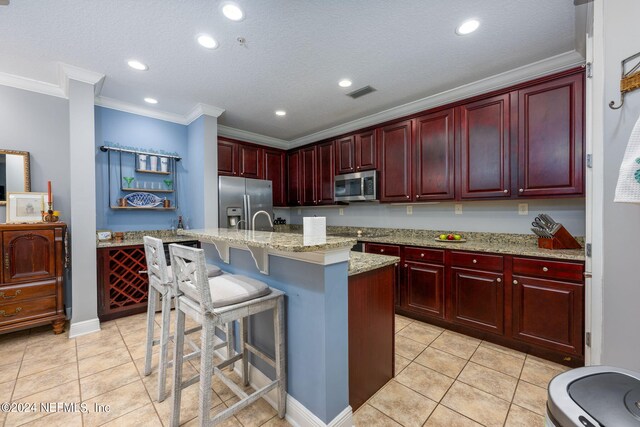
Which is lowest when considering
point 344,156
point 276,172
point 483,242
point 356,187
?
point 483,242

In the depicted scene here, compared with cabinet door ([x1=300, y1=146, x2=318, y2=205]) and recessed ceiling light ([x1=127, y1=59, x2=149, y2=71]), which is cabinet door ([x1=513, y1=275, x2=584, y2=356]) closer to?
cabinet door ([x1=300, y1=146, x2=318, y2=205])

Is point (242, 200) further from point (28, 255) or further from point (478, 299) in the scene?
point (478, 299)

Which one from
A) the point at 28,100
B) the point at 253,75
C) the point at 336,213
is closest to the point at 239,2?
the point at 253,75

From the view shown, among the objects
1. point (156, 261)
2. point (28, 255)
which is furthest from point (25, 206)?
point (156, 261)

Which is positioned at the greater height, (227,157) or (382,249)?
(227,157)

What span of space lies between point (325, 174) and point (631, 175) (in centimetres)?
352

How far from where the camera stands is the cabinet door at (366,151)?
353 centimetres

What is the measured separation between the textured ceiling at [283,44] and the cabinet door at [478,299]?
1959 mm

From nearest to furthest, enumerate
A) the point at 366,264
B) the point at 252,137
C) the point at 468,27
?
the point at 366,264 < the point at 468,27 < the point at 252,137

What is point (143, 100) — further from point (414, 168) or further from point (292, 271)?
point (414, 168)

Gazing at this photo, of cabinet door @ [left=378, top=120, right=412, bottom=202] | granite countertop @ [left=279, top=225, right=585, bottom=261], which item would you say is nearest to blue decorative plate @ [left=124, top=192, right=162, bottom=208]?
granite countertop @ [left=279, top=225, right=585, bottom=261]

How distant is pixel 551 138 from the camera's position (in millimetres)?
2268

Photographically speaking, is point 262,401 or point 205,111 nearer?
point 262,401

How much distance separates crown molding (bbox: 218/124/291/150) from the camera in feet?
14.0
